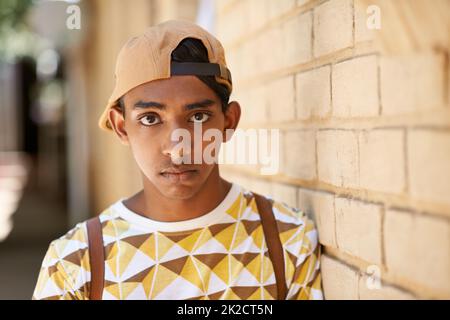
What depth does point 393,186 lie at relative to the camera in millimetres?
1345

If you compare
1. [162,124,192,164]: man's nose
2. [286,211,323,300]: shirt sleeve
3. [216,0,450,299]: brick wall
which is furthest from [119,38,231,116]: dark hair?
[286,211,323,300]: shirt sleeve

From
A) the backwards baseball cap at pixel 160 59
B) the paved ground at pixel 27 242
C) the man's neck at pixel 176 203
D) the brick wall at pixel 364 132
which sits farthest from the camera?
the paved ground at pixel 27 242

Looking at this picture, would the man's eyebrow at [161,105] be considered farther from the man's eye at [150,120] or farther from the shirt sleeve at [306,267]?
the shirt sleeve at [306,267]

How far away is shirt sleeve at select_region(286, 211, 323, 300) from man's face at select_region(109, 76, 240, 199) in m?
0.31

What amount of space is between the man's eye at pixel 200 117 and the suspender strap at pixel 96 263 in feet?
1.25

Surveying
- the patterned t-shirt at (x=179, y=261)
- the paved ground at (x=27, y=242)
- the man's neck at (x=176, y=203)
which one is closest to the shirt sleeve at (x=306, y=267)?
the patterned t-shirt at (x=179, y=261)

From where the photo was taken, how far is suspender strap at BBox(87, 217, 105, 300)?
64.0 inches

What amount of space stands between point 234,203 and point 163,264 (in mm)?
250

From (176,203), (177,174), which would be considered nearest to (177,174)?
(177,174)

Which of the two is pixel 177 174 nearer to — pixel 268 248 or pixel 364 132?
pixel 268 248

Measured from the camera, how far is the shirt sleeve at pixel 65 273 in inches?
63.1

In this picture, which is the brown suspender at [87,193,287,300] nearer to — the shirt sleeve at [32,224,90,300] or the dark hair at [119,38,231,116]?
the shirt sleeve at [32,224,90,300]

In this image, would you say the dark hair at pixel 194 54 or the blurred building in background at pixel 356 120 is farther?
the dark hair at pixel 194 54
